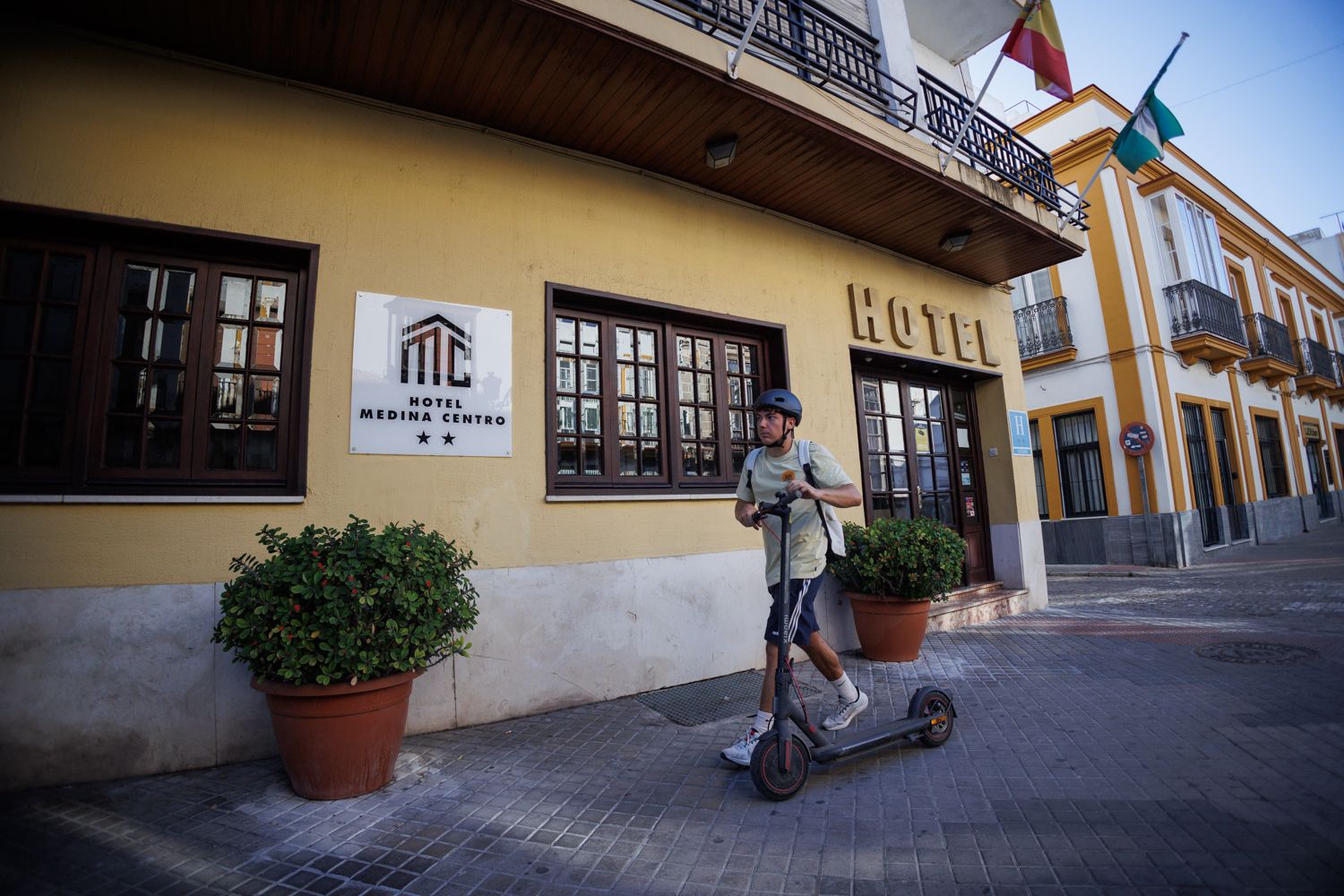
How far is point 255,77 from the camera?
14.5 ft

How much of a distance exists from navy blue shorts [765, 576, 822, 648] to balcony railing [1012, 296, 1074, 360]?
13.6m

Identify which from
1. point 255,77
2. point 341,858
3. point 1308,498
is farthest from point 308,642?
point 1308,498

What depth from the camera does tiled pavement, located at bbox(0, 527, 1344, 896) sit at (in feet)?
8.17

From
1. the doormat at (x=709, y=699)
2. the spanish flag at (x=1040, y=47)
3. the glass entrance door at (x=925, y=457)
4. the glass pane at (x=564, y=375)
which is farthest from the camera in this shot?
the glass entrance door at (x=925, y=457)

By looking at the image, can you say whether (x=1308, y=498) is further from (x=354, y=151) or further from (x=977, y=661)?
(x=354, y=151)

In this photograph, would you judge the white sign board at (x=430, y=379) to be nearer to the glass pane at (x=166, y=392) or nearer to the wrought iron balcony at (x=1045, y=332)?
the glass pane at (x=166, y=392)

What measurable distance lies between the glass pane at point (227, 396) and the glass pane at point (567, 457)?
89.2 inches

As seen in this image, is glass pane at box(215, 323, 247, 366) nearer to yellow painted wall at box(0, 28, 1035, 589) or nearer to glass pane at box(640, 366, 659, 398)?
yellow painted wall at box(0, 28, 1035, 589)

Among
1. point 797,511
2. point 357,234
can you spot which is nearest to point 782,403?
point 797,511

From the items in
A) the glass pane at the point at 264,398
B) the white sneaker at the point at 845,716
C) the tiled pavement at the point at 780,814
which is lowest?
the tiled pavement at the point at 780,814

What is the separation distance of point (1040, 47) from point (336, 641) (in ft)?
29.7

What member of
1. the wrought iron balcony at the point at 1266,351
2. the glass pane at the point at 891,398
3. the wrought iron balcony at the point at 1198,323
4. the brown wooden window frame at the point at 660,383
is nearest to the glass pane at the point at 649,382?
the brown wooden window frame at the point at 660,383

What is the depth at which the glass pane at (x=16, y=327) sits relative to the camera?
3840 mm

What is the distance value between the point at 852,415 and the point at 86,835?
264 inches
